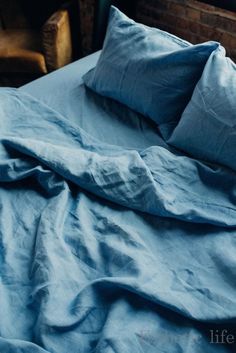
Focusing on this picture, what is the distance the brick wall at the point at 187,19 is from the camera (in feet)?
5.65

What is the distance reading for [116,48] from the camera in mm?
1420

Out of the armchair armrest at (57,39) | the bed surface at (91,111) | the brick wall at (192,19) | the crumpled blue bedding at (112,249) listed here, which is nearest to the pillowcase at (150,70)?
the bed surface at (91,111)

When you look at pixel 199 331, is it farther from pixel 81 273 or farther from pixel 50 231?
pixel 50 231

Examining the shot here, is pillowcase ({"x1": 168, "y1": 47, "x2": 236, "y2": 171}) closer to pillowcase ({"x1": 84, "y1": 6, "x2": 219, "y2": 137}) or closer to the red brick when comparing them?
pillowcase ({"x1": 84, "y1": 6, "x2": 219, "y2": 137})

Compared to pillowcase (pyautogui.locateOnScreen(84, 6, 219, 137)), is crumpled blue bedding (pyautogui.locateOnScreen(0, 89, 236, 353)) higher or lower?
lower

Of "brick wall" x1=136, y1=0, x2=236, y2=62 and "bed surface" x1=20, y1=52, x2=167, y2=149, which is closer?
"bed surface" x1=20, y1=52, x2=167, y2=149

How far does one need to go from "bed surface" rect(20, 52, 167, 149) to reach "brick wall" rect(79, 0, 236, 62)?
580mm

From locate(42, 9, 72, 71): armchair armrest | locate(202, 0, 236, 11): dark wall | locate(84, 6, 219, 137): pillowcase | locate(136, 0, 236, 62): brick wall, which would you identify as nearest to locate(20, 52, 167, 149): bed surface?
locate(84, 6, 219, 137): pillowcase

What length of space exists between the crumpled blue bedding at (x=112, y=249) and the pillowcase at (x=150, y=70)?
246 millimetres

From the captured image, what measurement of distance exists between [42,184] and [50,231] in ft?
0.65

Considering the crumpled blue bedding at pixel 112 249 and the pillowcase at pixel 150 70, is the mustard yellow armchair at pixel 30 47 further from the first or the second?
the crumpled blue bedding at pixel 112 249

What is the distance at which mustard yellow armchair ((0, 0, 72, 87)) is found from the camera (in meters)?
2.03

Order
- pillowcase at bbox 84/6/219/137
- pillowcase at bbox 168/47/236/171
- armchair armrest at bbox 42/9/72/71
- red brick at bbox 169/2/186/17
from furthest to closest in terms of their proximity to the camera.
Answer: armchair armrest at bbox 42/9/72/71 → red brick at bbox 169/2/186/17 → pillowcase at bbox 84/6/219/137 → pillowcase at bbox 168/47/236/171

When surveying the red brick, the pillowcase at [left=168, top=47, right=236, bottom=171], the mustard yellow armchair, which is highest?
the red brick
